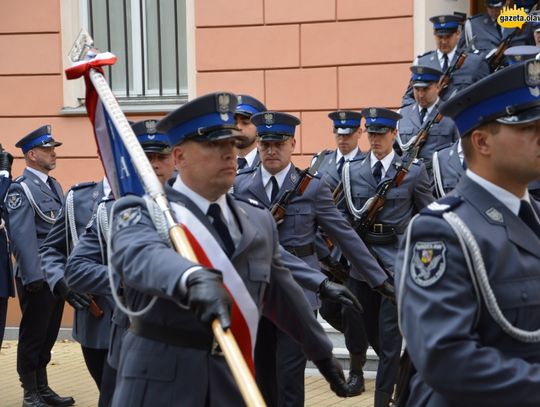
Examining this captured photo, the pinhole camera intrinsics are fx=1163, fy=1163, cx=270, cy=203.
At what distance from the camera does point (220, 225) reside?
4.06m

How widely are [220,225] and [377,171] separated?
4.90 metres

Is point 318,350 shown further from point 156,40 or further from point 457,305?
point 156,40

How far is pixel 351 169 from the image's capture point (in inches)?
356

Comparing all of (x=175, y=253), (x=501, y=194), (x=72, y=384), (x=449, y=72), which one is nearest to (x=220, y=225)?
(x=175, y=253)

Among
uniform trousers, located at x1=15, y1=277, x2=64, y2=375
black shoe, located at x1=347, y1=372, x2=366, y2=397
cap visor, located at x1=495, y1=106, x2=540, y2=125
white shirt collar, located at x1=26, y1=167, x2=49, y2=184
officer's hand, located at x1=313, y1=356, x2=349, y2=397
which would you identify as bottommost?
black shoe, located at x1=347, y1=372, x2=366, y2=397

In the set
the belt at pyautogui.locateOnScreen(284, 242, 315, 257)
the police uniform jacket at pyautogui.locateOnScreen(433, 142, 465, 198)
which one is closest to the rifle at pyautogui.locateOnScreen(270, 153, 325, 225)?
the belt at pyautogui.locateOnScreen(284, 242, 315, 257)

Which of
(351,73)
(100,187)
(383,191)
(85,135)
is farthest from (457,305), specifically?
(85,135)

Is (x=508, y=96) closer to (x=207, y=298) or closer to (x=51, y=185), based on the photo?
(x=207, y=298)

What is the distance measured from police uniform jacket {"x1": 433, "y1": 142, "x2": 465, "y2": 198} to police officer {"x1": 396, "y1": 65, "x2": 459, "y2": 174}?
66 cm

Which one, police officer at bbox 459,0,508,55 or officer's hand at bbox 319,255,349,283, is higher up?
police officer at bbox 459,0,508,55

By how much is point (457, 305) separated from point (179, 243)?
0.98m

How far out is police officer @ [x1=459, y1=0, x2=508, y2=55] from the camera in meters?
11.0

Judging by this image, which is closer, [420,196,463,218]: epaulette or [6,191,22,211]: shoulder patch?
[420,196,463,218]: epaulette

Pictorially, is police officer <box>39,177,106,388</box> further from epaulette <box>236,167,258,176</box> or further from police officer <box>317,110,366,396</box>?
police officer <box>317,110,366,396</box>
